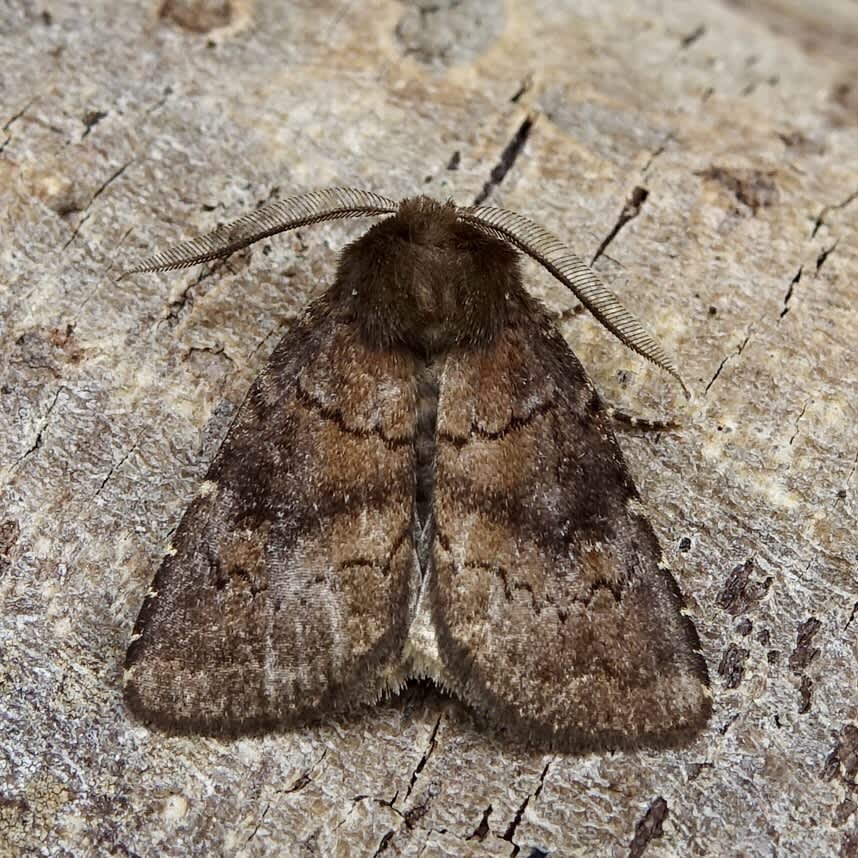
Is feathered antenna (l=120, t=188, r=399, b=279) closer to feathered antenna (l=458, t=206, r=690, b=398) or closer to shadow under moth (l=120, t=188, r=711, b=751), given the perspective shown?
shadow under moth (l=120, t=188, r=711, b=751)

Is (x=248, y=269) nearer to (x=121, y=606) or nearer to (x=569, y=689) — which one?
(x=121, y=606)

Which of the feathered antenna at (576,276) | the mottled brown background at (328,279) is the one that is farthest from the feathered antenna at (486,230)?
the mottled brown background at (328,279)

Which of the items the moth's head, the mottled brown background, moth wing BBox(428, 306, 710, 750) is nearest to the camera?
the mottled brown background

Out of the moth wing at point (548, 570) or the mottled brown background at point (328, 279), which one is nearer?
the mottled brown background at point (328, 279)

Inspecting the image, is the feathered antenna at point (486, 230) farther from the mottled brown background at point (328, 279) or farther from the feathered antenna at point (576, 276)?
the mottled brown background at point (328, 279)

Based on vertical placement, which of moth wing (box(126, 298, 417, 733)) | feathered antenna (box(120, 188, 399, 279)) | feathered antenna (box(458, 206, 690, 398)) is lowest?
moth wing (box(126, 298, 417, 733))

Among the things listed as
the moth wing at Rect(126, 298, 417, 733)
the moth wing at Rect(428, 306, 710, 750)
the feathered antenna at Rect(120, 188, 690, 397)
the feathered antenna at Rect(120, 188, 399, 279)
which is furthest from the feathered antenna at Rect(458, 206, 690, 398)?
the moth wing at Rect(126, 298, 417, 733)
